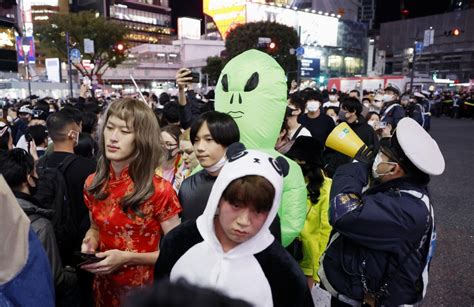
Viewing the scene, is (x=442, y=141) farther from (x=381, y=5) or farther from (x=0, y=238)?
(x=381, y=5)

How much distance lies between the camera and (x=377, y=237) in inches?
76.9

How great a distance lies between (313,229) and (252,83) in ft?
4.32

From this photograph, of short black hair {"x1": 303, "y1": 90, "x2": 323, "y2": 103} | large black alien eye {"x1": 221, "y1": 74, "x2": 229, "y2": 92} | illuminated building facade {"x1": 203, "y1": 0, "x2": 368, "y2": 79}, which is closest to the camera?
large black alien eye {"x1": 221, "y1": 74, "x2": 229, "y2": 92}

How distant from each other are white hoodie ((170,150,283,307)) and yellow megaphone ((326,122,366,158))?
1333 millimetres

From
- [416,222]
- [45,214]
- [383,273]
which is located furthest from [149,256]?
[416,222]

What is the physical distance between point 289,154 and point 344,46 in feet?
Result: 206

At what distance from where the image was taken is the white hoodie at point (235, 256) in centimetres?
144

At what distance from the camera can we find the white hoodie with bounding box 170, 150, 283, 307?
1438mm

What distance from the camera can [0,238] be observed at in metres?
1.23

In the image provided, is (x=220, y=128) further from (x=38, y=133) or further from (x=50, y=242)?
(x=38, y=133)

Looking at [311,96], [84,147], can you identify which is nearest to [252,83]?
[84,147]

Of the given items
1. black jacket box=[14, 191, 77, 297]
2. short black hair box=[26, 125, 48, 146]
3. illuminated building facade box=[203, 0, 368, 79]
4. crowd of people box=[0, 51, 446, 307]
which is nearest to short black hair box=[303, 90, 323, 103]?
crowd of people box=[0, 51, 446, 307]

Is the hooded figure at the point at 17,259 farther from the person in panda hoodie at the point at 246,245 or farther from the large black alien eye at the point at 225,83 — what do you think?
the large black alien eye at the point at 225,83

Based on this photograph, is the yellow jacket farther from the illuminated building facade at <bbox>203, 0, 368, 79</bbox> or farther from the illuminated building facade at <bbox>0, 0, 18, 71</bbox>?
the illuminated building facade at <bbox>203, 0, 368, 79</bbox>
